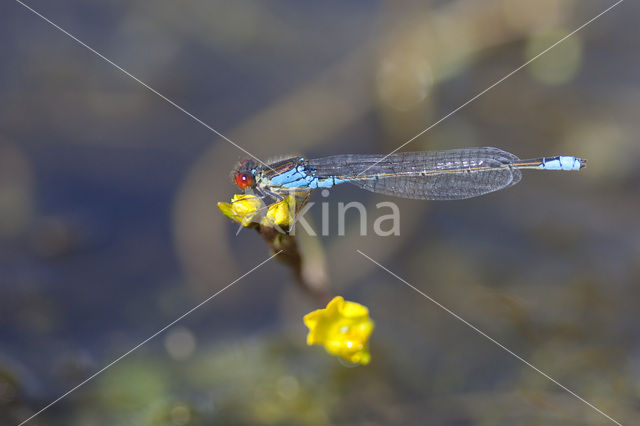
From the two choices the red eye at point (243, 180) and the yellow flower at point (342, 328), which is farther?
the red eye at point (243, 180)

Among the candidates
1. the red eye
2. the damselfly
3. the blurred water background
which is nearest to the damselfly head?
the red eye

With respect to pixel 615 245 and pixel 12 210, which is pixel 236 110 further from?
pixel 615 245

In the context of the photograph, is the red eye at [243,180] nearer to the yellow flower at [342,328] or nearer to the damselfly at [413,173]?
the damselfly at [413,173]

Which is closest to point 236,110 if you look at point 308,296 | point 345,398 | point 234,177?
point 234,177

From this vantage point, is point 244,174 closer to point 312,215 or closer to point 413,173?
point 312,215

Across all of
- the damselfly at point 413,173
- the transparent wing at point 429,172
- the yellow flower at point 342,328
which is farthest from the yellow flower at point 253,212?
the transparent wing at point 429,172

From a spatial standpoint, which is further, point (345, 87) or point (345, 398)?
point (345, 87)
